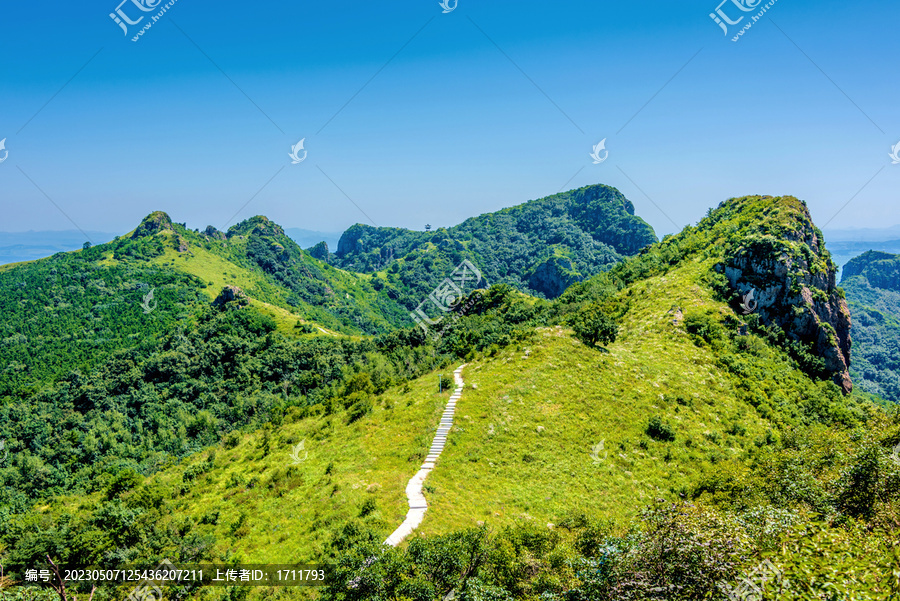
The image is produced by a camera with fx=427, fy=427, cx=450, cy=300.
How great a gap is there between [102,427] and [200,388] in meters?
A: 21.8

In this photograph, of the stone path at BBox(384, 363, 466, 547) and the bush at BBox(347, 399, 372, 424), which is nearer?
the stone path at BBox(384, 363, 466, 547)

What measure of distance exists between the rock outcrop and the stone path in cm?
5568

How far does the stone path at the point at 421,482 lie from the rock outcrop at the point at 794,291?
5568cm

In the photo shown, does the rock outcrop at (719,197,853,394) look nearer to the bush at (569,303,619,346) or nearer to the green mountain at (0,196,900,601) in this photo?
the green mountain at (0,196,900,601)

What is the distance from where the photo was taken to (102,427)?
104 metres
